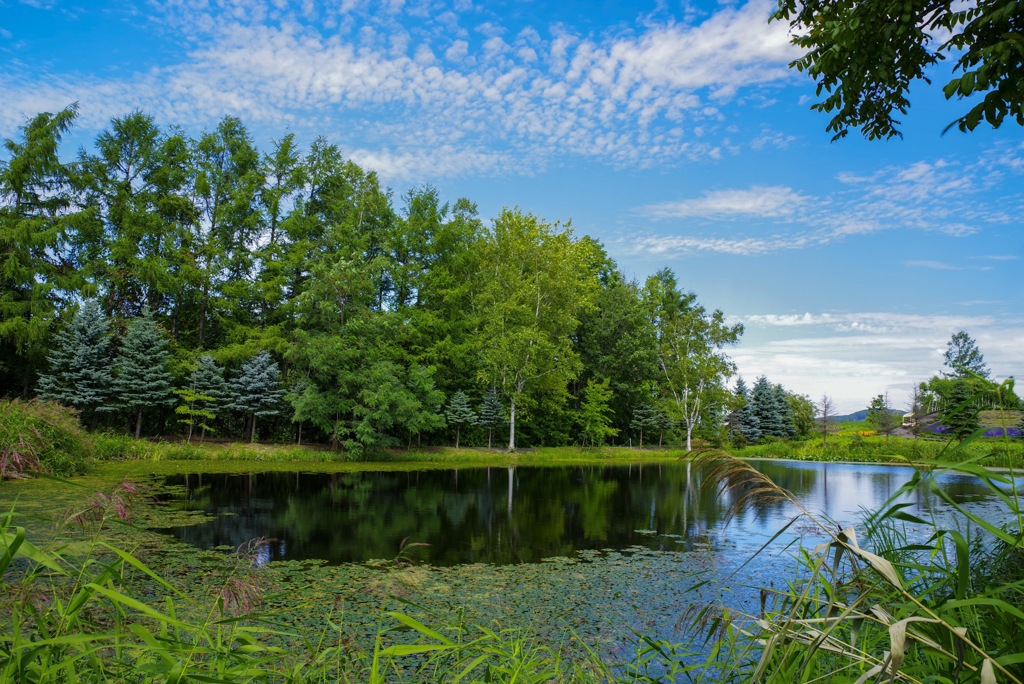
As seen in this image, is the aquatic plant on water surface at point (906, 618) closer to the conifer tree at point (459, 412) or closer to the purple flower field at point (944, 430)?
the purple flower field at point (944, 430)

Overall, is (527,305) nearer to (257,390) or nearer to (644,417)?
(644,417)

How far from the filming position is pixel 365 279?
842 inches

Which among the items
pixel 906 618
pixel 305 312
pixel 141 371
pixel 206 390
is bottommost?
pixel 906 618

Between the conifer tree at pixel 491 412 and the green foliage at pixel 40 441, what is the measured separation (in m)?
14.9

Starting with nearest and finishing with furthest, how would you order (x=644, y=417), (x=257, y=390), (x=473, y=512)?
1. (x=473, y=512)
2. (x=257, y=390)
3. (x=644, y=417)

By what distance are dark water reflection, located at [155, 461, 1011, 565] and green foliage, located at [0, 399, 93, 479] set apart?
1964 millimetres

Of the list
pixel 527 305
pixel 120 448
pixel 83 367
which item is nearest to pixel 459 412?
pixel 527 305

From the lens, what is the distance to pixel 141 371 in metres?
19.0

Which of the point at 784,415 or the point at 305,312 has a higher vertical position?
the point at 305,312

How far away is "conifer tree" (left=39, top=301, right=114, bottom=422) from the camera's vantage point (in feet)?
60.1

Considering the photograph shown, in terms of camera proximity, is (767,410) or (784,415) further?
(784,415)

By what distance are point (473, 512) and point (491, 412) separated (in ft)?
48.1

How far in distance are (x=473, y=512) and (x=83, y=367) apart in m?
15.5

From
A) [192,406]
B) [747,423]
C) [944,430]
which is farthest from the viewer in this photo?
[747,423]
